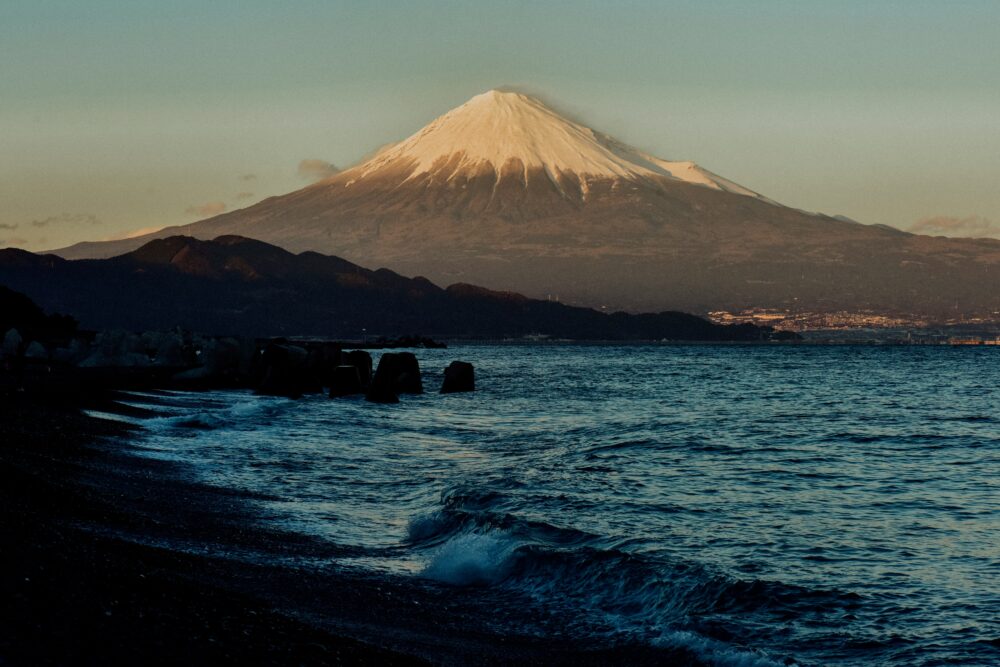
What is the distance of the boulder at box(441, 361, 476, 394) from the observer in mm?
54812

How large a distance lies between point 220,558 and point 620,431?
20.3 metres

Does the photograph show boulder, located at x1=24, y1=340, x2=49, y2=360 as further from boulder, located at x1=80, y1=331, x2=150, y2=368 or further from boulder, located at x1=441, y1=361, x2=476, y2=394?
boulder, located at x1=441, y1=361, x2=476, y2=394

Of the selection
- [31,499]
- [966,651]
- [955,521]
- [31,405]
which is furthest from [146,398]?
[966,651]

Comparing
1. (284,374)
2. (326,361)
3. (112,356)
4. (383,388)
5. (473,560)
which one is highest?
(112,356)

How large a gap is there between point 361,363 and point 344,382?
475 centimetres

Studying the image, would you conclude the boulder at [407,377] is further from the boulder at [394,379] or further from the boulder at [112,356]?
the boulder at [112,356]

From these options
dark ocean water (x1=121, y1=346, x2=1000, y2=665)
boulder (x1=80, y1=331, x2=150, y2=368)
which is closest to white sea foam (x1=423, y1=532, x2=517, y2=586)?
dark ocean water (x1=121, y1=346, x2=1000, y2=665)

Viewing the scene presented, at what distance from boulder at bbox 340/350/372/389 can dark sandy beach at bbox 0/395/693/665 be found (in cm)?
3646

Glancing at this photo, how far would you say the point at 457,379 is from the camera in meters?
55.2

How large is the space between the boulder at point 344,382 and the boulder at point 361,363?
212 centimetres

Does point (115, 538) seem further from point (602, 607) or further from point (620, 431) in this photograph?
point (620, 431)

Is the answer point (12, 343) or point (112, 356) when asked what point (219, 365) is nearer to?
point (112, 356)

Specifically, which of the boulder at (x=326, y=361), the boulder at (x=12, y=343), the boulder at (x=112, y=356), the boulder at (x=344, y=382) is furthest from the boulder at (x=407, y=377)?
the boulder at (x=12, y=343)

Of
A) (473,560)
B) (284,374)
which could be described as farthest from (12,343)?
(473,560)
